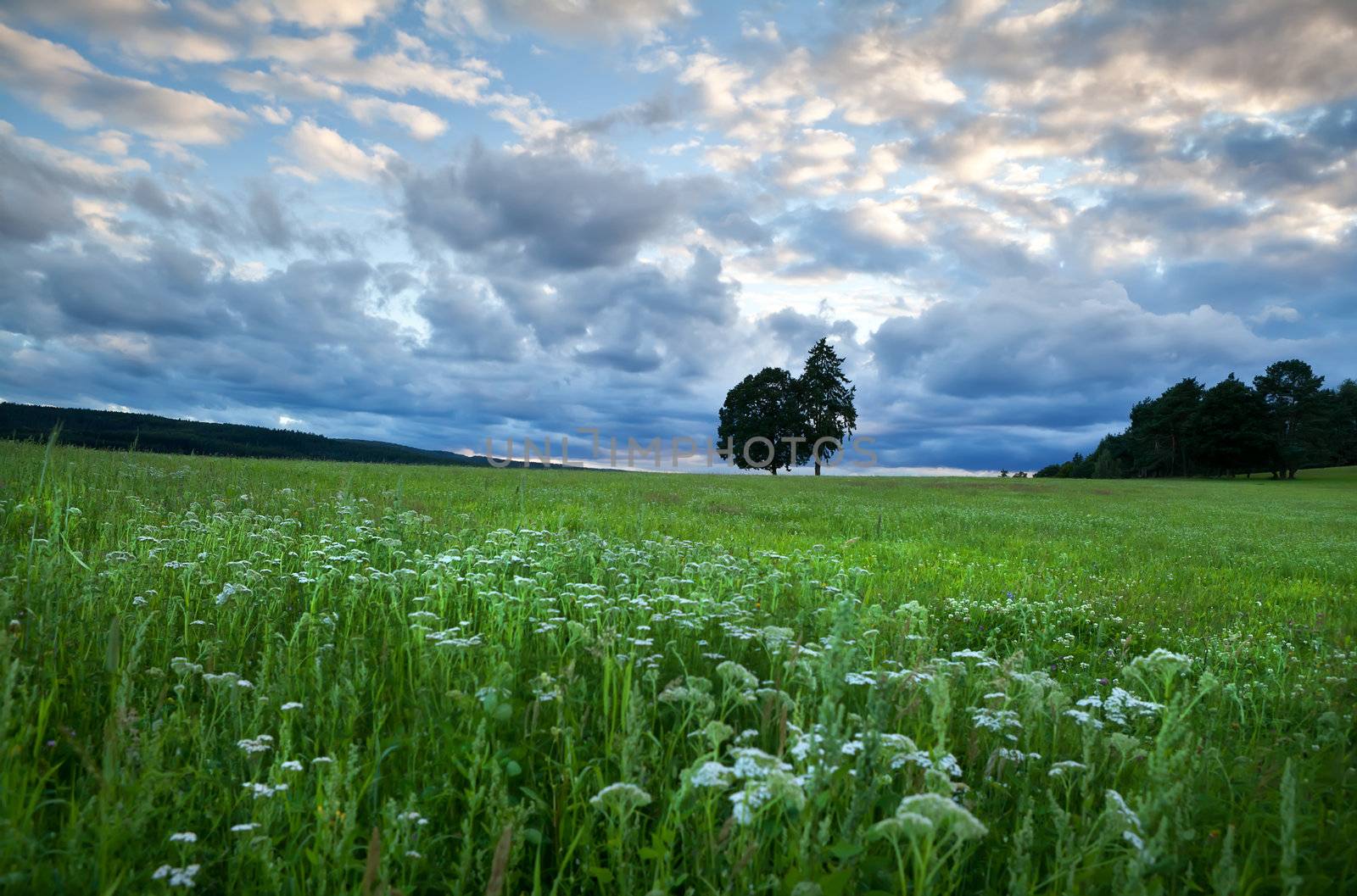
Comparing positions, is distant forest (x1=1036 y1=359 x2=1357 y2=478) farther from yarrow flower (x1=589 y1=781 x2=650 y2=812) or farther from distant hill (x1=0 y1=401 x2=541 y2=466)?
yarrow flower (x1=589 y1=781 x2=650 y2=812)

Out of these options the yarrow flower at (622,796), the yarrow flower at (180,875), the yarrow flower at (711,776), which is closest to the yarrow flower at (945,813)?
the yarrow flower at (711,776)

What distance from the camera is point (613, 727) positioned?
335 cm

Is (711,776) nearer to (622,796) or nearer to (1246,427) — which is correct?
(622,796)

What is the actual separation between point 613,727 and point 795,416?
65982mm

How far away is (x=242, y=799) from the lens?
2801 millimetres

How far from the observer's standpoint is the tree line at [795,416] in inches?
2670

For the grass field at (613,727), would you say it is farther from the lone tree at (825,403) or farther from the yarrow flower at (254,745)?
the lone tree at (825,403)

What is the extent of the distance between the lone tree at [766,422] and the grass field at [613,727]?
193 ft

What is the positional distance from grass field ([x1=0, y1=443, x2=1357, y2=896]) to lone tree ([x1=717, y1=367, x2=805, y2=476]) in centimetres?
5868

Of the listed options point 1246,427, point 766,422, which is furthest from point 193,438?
point 1246,427

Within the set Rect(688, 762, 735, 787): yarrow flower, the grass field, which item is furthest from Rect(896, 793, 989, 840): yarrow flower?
Rect(688, 762, 735, 787): yarrow flower

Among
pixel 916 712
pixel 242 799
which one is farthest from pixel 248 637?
pixel 916 712

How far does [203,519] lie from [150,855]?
7.89 metres

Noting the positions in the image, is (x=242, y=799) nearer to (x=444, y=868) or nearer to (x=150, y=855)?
(x=150, y=855)
